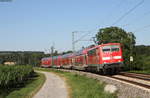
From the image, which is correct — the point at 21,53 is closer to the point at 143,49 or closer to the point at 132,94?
the point at 143,49

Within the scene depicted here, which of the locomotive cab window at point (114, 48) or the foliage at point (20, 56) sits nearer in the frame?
the locomotive cab window at point (114, 48)

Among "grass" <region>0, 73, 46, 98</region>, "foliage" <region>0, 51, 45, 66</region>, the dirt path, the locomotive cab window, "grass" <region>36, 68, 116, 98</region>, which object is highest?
"foliage" <region>0, 51, 45, 66</region>

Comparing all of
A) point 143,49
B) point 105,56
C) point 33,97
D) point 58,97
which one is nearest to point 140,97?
point 58,97

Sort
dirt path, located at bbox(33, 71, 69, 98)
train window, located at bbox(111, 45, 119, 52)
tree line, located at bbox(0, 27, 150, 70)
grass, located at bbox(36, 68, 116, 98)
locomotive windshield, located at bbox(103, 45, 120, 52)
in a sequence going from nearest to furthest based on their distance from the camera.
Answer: grass, located at bbox(36, 68, 116, 98)
dirt path, located at bbox(33, 71, 69, 98)
locomotive windshield, located at bbox(103, 45, 120, 52)
train window, located at bbox(111, 45, 119, 52)
tree line, located at bbox(0, 27, 150, 70)

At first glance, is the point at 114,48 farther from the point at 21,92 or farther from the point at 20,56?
the point at 20,56

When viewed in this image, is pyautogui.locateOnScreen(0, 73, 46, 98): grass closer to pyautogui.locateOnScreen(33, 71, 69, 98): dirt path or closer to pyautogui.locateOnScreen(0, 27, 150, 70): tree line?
pyautogui.locateOnScreen(33, 71, 69, 98): dirt path

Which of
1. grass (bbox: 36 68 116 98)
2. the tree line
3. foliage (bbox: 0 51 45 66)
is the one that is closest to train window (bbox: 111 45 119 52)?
grass (bbox: 36 68 116 98)

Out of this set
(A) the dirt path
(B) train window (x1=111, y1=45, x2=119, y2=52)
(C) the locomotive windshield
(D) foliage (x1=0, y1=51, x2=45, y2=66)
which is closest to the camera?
(A) the dirt path

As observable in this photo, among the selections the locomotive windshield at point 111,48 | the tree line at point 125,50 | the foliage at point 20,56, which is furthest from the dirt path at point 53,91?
the foliage at point 20,56

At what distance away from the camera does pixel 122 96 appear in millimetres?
13148

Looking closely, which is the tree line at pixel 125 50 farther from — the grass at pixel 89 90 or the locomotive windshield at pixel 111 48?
the grass at pixel 89 90

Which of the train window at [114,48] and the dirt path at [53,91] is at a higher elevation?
the train window at [114,48]

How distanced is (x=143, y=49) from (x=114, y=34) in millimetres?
30446

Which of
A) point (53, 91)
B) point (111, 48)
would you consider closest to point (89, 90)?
point (53, 91)
